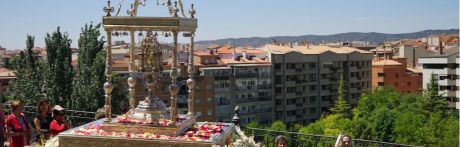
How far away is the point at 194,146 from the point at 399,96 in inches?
2010

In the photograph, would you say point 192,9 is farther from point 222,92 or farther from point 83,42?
point 222,92

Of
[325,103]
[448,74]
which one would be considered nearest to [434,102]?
[448,74]

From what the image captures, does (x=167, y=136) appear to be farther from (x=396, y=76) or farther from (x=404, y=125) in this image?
(x=396, y=76)

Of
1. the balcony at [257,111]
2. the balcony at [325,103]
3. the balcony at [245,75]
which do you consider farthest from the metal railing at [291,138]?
the balcony at [325,103]

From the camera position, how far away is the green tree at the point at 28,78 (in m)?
19.8

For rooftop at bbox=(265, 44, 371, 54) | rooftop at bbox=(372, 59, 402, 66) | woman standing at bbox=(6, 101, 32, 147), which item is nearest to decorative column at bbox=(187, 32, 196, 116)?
woman standing at bbox=(6, 101, 32, 147)

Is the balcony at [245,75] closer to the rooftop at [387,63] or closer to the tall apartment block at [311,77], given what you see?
the tall apartment block at [311,77]

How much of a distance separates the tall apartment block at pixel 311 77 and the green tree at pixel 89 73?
151 ft

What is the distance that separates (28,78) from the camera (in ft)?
68.0

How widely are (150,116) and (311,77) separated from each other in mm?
63756

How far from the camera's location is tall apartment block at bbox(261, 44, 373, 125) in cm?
6806

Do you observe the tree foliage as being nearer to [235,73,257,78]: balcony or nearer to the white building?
[235,73,257,78]: balcony

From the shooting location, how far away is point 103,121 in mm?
9094

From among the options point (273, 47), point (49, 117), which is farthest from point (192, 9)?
point (273, 47)
